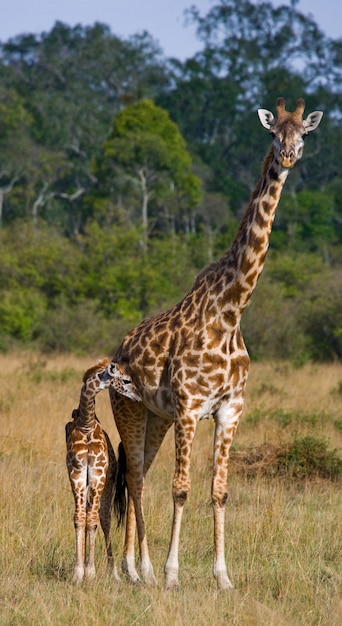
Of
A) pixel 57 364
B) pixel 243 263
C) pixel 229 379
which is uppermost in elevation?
pixel 243 263

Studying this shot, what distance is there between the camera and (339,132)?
165 ft

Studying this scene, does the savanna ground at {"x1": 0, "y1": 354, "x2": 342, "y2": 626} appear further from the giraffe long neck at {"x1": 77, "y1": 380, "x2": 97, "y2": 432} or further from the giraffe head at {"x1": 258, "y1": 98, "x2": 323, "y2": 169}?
the giraffe head at {"x1": 258, "y1": 98, "x2": 323, "y2": 169}

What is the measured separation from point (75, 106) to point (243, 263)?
45.4 m

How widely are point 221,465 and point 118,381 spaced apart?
780mm

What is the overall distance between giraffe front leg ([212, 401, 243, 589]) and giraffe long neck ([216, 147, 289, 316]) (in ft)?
2.00

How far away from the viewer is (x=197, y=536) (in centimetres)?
706

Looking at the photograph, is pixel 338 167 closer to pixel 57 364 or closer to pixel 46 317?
pixel 46 317

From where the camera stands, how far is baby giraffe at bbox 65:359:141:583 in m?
5.83

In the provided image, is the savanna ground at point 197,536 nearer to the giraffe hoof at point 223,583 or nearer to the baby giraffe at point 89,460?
the giraffe hoof at point 223,583

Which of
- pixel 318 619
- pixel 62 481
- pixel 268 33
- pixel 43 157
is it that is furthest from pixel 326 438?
pixel 268 33

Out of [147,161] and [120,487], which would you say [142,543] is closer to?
[120,487]

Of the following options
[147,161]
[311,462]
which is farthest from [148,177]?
[311,462]

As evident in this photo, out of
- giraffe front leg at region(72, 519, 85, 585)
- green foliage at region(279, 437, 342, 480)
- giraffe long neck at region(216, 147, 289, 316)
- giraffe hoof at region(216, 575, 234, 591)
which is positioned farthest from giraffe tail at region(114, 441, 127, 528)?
green foliage at region(279, 437, 342, 480)

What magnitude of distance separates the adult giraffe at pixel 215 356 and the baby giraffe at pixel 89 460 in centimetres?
28
